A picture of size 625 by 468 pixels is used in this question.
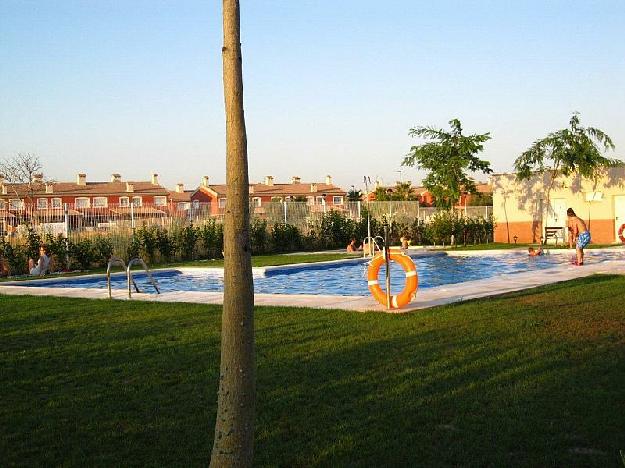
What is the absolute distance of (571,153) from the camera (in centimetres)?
2483

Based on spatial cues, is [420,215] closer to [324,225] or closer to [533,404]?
[324,225]

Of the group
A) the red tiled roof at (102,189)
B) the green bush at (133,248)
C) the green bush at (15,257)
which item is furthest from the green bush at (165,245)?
the red tiled roof at (102,189)

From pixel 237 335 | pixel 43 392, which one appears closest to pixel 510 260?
pixel 43 392

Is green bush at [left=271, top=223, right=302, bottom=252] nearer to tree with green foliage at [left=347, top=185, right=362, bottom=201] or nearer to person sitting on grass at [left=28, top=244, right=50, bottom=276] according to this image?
person sitting on grass at [left=28, top=244, right=50, bottom=276]

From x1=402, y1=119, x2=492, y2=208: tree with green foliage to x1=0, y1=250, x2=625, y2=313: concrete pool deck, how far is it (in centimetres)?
1357

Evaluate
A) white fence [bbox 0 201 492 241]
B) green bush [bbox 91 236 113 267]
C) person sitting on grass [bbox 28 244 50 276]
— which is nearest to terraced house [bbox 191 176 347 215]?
white fence [bbox 0 201 492 241]

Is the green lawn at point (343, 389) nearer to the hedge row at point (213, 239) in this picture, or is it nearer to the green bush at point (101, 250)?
the hedge row at point (213, 239)

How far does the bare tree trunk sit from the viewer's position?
305 cm

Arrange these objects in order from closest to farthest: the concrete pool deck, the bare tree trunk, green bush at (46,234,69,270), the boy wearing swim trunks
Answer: the bare tree trunk
the concrete pool deck
the boy wearing swim trunks
green bush at (46,234,69,270)

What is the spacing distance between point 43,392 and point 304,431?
228 centimetres

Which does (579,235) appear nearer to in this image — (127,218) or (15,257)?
(127,218)

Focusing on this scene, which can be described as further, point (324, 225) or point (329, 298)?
point (324, 225)

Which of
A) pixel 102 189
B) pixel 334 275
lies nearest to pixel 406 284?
pixel 334 275

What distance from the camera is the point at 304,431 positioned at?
4.45 metres
